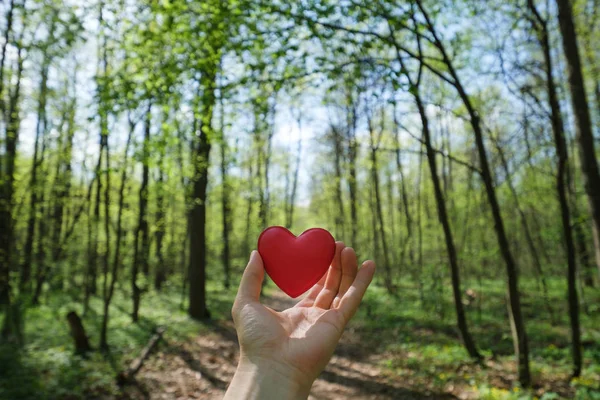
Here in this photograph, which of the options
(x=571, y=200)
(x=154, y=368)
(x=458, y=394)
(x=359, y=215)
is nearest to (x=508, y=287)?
(x=458, y=394)

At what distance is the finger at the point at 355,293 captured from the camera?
1755 millimetres

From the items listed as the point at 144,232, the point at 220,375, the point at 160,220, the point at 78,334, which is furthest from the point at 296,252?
the point at 144,232

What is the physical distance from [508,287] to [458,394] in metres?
1.72

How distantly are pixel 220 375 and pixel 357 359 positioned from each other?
277 centimetres

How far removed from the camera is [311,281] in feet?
7.69

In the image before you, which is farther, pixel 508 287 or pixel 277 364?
pixel 508 287

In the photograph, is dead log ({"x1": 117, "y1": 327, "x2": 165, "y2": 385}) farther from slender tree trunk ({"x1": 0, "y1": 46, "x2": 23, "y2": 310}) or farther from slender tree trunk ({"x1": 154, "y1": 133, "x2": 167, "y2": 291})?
Answer: slender tree trunk ({"x1": 154, "y1": 133, "x2": 167, "y2": 291})

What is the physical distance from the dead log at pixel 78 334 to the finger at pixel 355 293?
751cm

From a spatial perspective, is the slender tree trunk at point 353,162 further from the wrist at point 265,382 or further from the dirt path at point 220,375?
Result: the wrist at point 265,382

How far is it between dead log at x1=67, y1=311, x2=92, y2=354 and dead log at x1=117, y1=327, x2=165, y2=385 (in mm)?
1145

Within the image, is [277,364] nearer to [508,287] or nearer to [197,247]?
[508,287]

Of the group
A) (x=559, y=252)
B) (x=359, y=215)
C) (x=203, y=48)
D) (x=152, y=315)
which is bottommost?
(x=152, y=315)

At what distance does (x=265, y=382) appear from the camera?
145cm

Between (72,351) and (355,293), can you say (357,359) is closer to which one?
(72,351)
